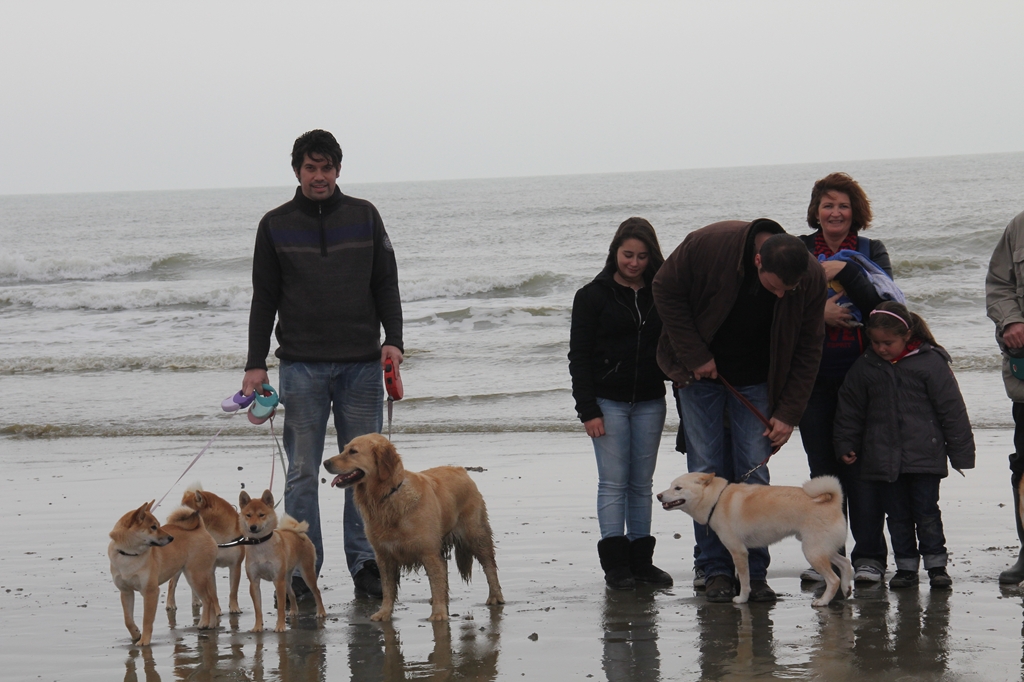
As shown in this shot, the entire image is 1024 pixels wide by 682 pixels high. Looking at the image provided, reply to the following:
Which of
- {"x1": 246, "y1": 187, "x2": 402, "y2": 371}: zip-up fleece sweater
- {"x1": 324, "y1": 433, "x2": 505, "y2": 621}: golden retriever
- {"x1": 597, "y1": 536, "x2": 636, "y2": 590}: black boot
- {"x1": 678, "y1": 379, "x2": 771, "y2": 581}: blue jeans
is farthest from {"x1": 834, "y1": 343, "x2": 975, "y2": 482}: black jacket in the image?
{"x1": 246, "y1": 187, "x2": 402, "y2": 371}: zip-up fleece sweater

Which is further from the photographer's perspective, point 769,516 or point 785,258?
point 769,516

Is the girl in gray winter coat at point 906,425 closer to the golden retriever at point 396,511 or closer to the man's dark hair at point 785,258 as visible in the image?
the man's dark hair at point 785,258

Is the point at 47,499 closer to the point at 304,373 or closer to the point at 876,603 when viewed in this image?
the point at 304,373

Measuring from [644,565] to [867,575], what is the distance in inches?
41.7

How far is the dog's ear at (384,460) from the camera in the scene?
424cm

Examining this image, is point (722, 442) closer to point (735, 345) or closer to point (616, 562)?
point (735, 345)

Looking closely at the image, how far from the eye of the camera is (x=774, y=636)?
3.92m

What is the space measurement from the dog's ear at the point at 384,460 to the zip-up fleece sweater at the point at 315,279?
2.16ft

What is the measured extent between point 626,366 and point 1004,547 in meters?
2.37

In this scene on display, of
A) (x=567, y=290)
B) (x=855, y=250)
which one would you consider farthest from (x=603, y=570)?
(x=567, y=290)

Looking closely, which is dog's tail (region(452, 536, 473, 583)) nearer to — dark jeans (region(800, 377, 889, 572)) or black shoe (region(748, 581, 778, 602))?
black shoe (region(748, 581, 778, 602))

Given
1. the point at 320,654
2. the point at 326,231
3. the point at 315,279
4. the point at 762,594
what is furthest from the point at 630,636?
the point at 326,231

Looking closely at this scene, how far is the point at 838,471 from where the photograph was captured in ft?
15.9

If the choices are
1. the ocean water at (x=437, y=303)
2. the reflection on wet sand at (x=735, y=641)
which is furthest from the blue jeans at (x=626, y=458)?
the ocean water at (x=437, y=303)
